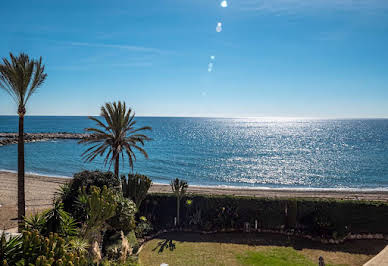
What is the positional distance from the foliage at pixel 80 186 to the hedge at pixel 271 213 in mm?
4344

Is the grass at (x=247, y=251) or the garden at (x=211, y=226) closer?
the garden at (x=211, y=226)

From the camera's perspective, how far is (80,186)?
15500 mm

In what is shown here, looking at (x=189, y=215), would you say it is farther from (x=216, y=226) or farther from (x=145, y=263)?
(x=145, y=263)

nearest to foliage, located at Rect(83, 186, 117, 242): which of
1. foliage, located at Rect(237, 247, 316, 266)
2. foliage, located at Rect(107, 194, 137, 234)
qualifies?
foliage, located at Rect(107, 194, 137, 234)

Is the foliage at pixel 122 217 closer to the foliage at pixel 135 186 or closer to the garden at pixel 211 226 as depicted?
the garden at pixel 211 226

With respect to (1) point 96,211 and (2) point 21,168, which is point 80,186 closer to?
(2) point 21,168

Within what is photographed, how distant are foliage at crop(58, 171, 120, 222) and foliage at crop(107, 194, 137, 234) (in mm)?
1456

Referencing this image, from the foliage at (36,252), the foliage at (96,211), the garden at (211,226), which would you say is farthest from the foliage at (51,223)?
the foliage at (36,252)

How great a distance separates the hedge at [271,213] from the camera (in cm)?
1784

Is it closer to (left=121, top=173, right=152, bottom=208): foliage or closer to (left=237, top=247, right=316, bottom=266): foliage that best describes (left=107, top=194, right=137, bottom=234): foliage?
(left=121, top=173, right=152, bottom=208): foliage

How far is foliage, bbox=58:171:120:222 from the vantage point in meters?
14.8

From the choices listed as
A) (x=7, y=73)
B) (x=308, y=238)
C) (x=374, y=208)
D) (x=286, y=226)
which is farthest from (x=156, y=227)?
(x=374, y=208)

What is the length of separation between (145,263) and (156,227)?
14.7 feet

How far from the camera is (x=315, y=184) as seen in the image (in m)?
43.3
